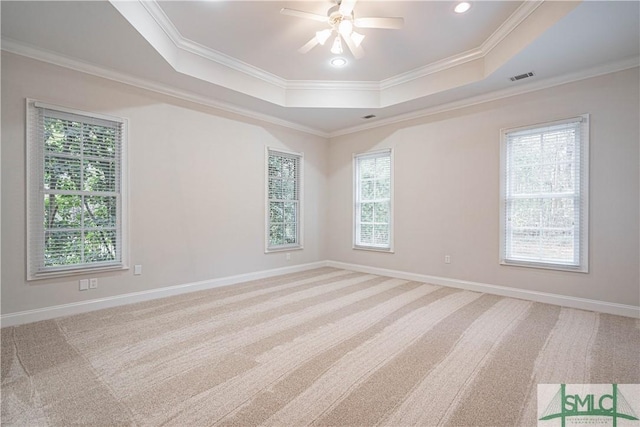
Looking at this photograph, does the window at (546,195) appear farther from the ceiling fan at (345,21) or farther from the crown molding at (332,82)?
the ceiling fan at (345,21)

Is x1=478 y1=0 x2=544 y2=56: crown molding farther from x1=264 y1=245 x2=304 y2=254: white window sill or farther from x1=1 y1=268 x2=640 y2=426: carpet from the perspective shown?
x1=264 y1=245 x2=304 y2=254: white window sill

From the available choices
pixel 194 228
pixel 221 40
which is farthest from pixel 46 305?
pixel 221 40

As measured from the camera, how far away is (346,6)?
2.76 meters

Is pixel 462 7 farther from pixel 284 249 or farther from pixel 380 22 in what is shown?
pixel 284 249

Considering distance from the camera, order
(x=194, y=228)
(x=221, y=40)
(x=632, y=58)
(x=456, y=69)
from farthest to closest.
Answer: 1. (x=194, y=228)
2. (x=456, y=69)
3. (x=221, y=40)
4. (x=632, y=58)

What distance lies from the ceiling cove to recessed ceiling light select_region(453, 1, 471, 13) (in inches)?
20.5

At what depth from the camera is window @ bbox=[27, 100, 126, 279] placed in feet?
10.5

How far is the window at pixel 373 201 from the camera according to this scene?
18.4ft

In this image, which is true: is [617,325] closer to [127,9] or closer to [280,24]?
[280,24]

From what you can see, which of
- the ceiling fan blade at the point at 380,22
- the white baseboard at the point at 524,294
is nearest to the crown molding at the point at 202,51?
the ceiling fan blade at the point at 380,22

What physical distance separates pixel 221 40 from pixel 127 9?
108 cm

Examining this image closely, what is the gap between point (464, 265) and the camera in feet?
15.3

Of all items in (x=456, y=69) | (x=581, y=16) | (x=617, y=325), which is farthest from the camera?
(x=456, y=69)

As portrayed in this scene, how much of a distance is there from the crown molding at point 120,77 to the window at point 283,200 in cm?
72
